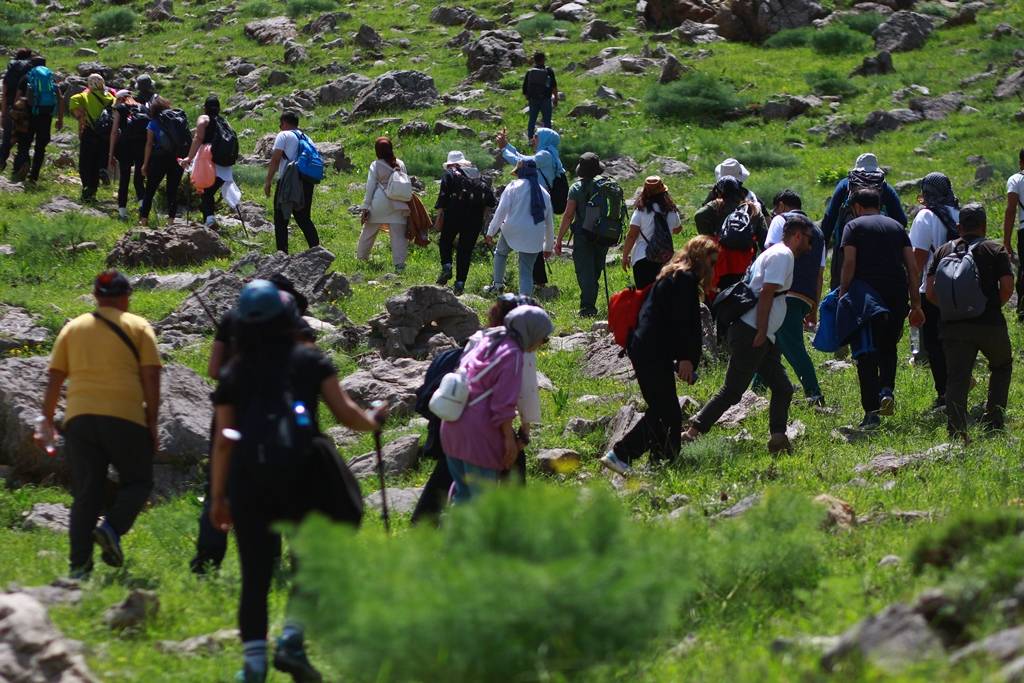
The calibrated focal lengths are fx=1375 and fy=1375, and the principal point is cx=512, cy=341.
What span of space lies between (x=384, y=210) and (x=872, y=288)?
6.87m

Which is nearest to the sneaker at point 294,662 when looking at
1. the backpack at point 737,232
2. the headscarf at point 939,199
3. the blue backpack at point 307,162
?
the backpack at point 737,232

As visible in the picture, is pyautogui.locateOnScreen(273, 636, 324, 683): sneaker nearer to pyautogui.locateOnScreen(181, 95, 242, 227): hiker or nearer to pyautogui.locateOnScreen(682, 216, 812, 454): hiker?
pyautogui.locateOnScreen(682, 216, 812, 454): hiker

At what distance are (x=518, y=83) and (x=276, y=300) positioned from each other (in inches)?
940

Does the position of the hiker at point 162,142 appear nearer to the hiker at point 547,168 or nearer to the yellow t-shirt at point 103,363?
the hiker at point 547,168

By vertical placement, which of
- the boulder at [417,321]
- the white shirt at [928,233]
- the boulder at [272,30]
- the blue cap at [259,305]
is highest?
the boulder at [272,30]

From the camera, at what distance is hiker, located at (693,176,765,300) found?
11.2 meters

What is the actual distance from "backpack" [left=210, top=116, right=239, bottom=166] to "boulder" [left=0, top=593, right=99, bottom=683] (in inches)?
460

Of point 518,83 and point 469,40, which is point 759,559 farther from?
point 469,40

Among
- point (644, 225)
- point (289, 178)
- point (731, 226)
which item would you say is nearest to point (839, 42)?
point (289, 178)

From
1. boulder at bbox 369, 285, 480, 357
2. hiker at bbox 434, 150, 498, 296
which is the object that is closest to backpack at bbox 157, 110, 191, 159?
hiker at bbox 434, 150, 498, 296

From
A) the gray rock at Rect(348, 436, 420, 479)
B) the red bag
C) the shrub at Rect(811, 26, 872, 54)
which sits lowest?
the gray rock at Rect(348, 436, 420, 479)

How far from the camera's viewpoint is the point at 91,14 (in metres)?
38.9

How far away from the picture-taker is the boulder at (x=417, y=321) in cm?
1290

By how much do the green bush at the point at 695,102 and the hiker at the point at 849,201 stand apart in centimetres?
1451
